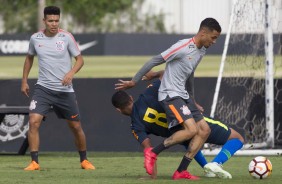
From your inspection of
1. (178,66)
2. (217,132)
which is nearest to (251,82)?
(217,132)

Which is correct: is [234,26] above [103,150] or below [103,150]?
above

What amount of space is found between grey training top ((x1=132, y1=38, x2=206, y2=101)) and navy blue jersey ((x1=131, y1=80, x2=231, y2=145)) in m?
0.20

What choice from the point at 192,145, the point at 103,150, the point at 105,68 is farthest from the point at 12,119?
the point at 105,68

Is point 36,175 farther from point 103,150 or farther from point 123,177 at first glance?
point 103,150

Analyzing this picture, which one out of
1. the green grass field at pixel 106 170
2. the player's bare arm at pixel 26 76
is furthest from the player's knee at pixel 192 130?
the player's bare arm at pixel 26 76

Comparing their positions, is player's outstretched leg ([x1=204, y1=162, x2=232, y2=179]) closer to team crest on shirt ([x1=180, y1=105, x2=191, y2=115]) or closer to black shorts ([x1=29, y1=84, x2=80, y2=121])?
team crest on shirt ([x1=180, y1=105, x2=191, y2=115])

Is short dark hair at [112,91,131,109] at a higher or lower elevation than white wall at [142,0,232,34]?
higher

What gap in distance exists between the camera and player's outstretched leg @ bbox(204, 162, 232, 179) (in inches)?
452

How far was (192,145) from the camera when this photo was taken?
448 inches

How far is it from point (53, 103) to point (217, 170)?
2599 millimetres

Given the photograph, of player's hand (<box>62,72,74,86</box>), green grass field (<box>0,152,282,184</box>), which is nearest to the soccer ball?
green grass field (<box>0,152,282,184</box>)

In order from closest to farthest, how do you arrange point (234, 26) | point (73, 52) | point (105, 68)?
point (73, 52) < point (234, 26) < point (105, 68)

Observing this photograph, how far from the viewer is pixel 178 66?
1142 cm

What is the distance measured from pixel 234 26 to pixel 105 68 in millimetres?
19257
